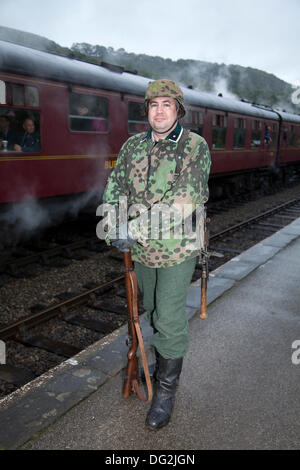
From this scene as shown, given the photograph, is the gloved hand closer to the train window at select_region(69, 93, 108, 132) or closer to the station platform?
the station platform

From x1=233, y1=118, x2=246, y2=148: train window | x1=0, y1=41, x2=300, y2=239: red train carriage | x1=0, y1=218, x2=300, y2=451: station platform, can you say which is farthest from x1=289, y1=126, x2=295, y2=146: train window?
x1=0, y1=218, x2=300, y2=451: station platform

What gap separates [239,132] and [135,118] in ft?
20.4

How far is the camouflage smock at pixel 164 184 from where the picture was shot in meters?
2.47

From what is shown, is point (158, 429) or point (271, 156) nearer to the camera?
point (158, 429)

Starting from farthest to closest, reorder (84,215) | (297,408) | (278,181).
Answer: (278,181) < (84,215) < (297,408)

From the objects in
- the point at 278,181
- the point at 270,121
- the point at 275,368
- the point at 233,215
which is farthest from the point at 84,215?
the point at 278,181

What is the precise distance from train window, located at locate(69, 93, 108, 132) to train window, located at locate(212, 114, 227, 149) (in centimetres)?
499

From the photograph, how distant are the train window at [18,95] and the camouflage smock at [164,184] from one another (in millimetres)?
3990

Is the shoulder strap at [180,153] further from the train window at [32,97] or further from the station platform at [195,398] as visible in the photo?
the train window at [32,97]

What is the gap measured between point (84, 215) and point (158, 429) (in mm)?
6337

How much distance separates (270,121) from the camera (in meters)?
16.4

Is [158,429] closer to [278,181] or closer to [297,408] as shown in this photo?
[297,408]

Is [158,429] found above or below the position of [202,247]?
below

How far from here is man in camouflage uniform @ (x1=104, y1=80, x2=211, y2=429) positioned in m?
2.47
